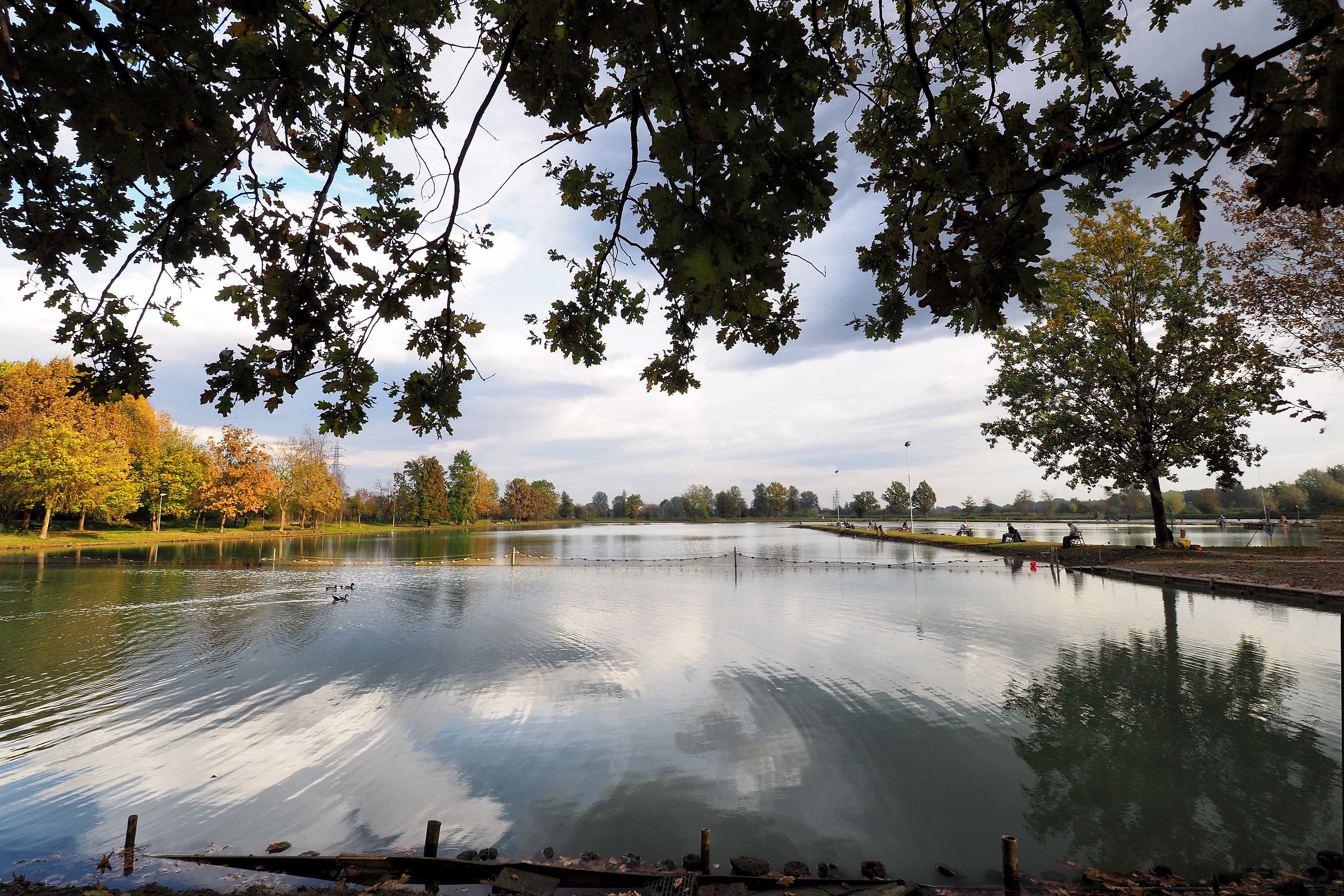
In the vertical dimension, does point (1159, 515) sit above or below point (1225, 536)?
above

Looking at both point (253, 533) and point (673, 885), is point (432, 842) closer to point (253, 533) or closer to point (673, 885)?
point (673, 885)

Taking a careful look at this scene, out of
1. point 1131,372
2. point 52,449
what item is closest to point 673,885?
point 1131,372

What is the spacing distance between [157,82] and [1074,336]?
3127cm

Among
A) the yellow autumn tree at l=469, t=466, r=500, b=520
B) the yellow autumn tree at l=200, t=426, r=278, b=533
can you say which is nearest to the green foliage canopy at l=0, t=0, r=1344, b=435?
the yellow autumn tree at l=200, t=426, r=278, b=533

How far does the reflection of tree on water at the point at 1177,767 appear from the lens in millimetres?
5184

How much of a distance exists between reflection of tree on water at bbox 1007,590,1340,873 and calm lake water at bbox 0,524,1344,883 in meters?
0.04

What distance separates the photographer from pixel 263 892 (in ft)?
14.9

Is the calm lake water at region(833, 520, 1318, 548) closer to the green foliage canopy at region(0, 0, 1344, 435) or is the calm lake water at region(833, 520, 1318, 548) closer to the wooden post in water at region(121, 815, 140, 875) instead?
the green foliage canopy at region(0, 0, 1344, 435)

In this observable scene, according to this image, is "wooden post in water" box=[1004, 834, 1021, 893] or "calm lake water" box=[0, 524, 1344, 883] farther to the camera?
"calm lake water" box=[0, 524, 1344, 883]

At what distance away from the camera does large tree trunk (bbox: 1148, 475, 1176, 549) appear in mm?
23969

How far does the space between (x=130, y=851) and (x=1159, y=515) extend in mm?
35139

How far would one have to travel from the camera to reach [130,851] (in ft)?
16.9

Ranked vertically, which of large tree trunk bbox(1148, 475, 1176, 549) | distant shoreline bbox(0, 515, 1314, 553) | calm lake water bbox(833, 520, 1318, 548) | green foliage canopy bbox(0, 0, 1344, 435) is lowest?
distant shoreline bbox(0, 515, 1314, 553)

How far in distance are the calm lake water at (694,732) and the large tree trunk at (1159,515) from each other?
29.7 ft
